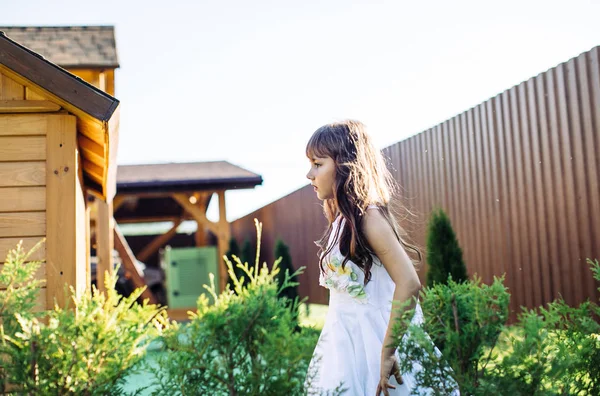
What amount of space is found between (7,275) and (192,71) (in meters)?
20.9

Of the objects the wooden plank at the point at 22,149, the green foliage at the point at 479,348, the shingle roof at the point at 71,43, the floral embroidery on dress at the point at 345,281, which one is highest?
the shingle roof at the point at 71,43

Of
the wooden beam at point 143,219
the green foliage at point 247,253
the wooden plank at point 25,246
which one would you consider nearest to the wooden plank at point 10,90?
the wooden plank at point 25,246

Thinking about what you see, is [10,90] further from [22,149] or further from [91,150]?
[91,150]

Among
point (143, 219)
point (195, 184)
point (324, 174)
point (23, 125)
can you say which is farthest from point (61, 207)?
point (143, 219)

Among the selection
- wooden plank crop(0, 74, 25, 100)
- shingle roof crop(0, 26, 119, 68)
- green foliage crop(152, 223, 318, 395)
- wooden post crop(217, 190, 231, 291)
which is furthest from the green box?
green foliage crop(152, 223, 318, 395)

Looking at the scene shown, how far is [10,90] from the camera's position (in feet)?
12.4

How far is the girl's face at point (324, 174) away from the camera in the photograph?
9.23ft

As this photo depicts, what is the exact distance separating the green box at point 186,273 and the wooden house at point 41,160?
32.6ft

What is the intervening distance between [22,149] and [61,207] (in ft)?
1.32

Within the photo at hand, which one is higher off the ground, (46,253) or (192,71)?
(192,71)

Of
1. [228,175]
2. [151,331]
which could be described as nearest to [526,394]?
[151,331]

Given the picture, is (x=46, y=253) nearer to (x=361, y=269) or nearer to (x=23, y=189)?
(x=23, y=189)

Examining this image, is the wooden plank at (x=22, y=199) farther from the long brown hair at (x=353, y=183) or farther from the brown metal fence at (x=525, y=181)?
the brown metal fence at (x=525, y=181)

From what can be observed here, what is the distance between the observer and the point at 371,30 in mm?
17750
